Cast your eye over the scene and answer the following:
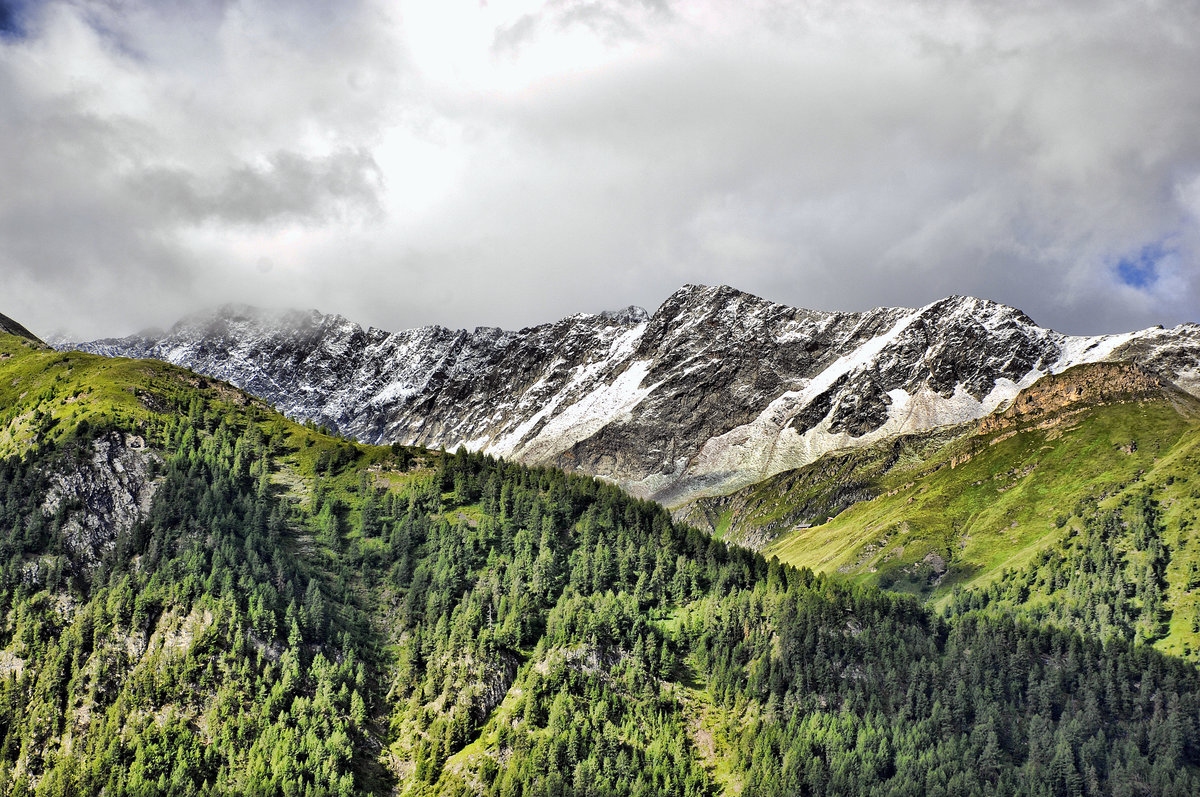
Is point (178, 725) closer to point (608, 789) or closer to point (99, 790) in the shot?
point (99, 790)

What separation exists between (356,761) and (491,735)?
2709 cm

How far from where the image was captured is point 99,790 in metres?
181

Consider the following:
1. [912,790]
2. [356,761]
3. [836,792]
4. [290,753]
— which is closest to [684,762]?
[836,792]

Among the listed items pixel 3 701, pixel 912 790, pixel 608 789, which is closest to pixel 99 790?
pixel 3 701

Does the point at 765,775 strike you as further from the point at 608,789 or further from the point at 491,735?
the point at 491,735

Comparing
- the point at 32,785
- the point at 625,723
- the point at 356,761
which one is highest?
the point at 625,723

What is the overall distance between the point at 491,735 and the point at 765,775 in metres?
55.6

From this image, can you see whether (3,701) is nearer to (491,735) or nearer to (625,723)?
(491,735)

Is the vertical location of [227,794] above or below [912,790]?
below

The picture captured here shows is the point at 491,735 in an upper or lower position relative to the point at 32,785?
upper

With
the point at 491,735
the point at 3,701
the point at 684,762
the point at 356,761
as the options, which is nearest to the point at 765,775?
the point at 684,762

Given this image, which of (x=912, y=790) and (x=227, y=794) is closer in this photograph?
(x=227, y=794)

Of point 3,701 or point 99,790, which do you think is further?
point 3,701

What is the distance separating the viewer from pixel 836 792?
633 ft
